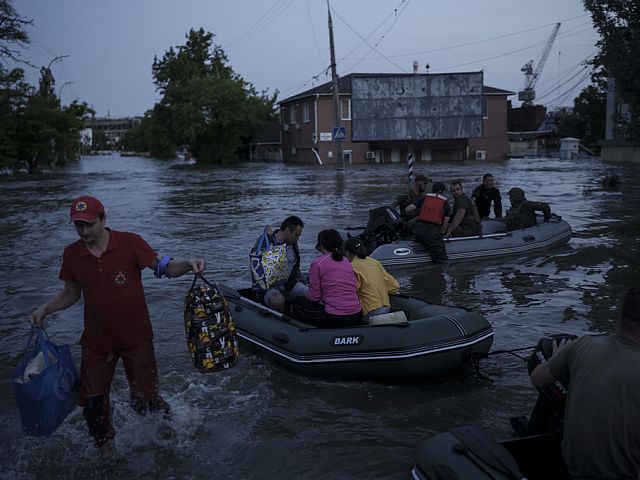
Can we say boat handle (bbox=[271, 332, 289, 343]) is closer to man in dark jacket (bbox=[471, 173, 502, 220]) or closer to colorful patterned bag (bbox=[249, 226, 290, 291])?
colorful patterned bag (bbox=[249, 226, 290, 291])

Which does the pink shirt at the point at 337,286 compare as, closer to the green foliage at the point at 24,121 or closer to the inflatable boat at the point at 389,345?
the inflatable boat at the point at 389,345

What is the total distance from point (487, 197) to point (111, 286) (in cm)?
1041

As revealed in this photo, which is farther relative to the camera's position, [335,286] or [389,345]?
[335,286]

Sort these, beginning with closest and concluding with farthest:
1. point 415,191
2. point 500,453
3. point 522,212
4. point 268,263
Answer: point 500,453, point 268,263, point 415,191, point 522,212

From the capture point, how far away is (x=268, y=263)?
284 inches

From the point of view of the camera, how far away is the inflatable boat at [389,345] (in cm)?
586

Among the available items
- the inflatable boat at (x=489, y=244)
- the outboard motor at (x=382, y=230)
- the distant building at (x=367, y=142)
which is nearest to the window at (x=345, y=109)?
the distant building at (x=367, y=142)

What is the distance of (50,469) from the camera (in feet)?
16.0

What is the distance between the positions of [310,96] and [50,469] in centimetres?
4272

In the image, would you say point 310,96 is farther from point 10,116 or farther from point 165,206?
point 165,206

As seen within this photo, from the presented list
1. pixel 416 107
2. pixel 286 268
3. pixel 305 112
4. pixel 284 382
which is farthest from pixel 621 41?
pixel 305 112

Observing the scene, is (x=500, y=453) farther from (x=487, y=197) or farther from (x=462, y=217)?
(x=487, y=197)

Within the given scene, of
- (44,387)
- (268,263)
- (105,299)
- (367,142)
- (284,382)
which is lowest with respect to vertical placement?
(284,382)

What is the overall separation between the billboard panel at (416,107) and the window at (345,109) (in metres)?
3.67
